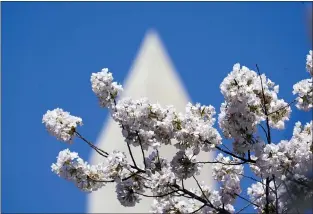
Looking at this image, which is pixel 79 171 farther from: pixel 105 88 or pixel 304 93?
pixel 304 93

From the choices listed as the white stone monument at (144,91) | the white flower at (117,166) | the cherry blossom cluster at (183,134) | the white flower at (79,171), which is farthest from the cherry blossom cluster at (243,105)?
the white stone monument at (144,91)

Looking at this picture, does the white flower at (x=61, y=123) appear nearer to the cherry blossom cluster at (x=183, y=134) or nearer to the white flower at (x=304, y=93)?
the cherry blossom cluster at (x=183, y=134)

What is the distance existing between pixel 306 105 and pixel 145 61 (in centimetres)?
710

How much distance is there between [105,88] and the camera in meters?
3.99

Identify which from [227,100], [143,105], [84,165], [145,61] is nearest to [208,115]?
[227,100]

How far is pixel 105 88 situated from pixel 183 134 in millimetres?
638

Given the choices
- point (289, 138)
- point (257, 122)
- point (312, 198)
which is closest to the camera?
point (312, 198)

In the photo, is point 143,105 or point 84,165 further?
point 84,165

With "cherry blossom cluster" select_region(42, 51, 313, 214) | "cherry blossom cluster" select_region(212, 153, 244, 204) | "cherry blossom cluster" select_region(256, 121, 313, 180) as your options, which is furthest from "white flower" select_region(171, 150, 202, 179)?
"cherry blossom cluster" select_region(212, 153, 244, 204)

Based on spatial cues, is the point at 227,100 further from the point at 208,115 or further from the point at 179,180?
the point at 179,180

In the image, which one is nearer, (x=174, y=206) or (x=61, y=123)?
(x=61, y=123)

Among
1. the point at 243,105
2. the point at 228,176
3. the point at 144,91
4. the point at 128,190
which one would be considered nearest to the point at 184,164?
the point at 128,190

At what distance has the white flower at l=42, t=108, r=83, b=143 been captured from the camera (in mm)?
4035

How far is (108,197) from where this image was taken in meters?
10.7
